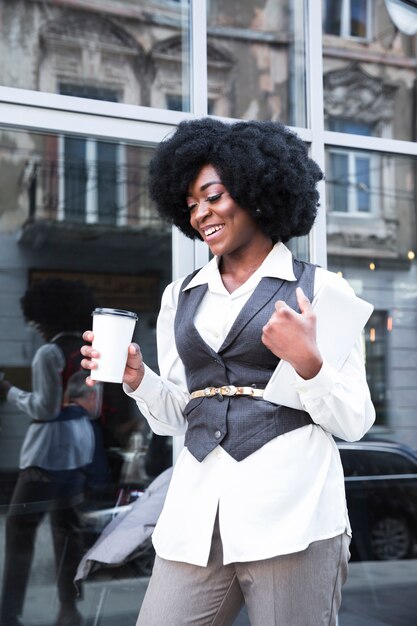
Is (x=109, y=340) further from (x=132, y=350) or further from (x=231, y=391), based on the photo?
(x=231, y=391)

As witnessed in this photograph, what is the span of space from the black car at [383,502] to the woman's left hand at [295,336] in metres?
3.10

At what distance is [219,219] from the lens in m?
2.08

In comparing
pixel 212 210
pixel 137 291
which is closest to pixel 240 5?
pixel 212 210

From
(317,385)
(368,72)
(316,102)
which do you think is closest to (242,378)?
(317,385)

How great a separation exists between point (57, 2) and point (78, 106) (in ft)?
11.3

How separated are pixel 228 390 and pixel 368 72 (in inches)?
177

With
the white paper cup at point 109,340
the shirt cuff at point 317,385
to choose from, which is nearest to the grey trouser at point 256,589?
the shirt cuff at point 317,385

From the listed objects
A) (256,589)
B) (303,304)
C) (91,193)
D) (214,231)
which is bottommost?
(256,589)

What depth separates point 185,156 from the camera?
2172mm

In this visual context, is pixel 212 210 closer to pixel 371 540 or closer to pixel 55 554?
pixel 55 554

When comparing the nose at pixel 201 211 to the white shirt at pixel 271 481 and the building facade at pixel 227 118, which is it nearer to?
the white shirt at pixel 271 481

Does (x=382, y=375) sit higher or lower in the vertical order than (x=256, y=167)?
lower

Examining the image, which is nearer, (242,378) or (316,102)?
(242,378)

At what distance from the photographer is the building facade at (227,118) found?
3172 millimetres
